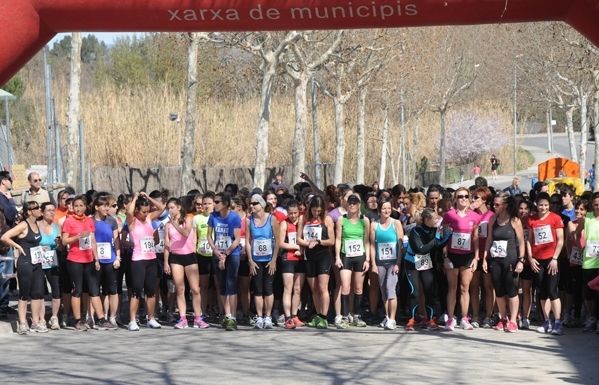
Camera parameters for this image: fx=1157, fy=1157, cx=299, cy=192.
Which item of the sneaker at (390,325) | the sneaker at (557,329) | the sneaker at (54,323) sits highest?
the sneaker at (54,323)

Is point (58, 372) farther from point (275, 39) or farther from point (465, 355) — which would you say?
point (275, 39)

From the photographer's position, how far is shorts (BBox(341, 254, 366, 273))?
1485 centimetres

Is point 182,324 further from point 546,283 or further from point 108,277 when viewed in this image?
point 546,283

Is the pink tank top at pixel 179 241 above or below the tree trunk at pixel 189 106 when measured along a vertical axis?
below

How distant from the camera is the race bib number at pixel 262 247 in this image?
581 inches

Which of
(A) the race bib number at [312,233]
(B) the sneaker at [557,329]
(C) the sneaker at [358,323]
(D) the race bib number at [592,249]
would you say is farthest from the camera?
(C) the sneaker at [358,323]

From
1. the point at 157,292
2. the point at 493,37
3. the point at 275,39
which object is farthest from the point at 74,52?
the point at 493,37

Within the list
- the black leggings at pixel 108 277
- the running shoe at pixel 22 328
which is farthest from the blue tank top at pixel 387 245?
the running shoe at pixel 22 328

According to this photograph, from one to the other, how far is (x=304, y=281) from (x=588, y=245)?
12.0 ft

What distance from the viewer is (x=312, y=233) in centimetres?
1474

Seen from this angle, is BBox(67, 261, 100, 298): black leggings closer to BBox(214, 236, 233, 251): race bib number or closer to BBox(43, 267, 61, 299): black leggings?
BBox(43, 267, 61, 299): black leggings

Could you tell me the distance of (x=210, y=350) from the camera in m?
12.9

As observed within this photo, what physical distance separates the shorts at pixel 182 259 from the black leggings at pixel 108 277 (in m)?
0.75

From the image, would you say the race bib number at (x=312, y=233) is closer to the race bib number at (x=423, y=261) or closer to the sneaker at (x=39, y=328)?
the race bib number at (x=423, y=261)
